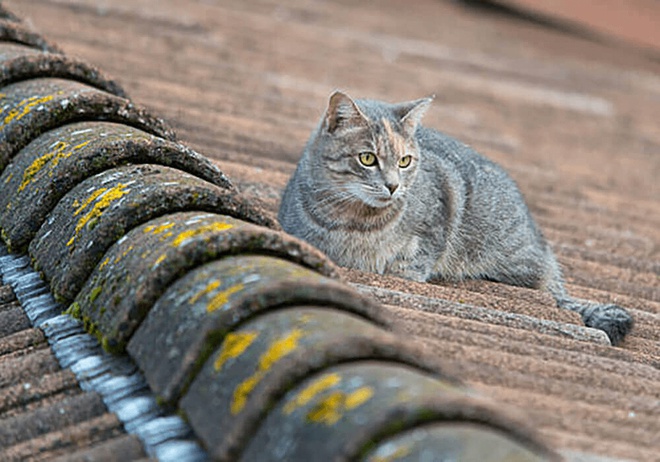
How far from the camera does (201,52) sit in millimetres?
5703

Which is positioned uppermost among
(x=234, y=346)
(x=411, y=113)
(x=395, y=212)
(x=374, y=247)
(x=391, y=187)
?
(x=411, y=113)

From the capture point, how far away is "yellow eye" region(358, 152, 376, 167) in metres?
3.79

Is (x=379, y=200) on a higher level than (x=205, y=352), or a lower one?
lower

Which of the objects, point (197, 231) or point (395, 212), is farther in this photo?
point (395, 212)

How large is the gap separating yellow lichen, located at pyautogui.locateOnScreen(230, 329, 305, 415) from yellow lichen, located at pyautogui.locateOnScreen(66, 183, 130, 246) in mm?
811

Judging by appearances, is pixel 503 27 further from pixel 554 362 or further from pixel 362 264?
pixel 554 362

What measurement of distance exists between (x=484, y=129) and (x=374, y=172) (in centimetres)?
227

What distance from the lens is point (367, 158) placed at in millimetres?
3803

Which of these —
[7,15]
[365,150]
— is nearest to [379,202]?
[365,150]

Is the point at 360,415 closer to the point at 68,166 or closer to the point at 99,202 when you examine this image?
the point at 99,202

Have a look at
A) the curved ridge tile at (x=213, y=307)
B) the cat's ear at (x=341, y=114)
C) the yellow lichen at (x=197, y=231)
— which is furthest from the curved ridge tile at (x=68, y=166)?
the cat's ear at (x=341, y=114)

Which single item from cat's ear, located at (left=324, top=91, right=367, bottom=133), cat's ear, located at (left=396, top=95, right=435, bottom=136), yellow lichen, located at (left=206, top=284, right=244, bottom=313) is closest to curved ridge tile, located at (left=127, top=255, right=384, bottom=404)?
yellow lichen, located at (left=206, top=284, right=244, bottom=313)

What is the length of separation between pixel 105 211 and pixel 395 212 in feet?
5.08

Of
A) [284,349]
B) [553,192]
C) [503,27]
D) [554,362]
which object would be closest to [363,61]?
[553,192]
